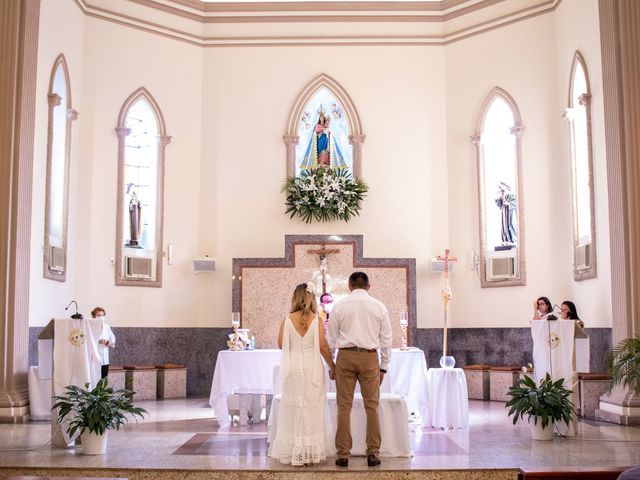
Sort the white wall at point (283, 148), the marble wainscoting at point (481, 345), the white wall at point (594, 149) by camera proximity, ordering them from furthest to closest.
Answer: the white wall at point (283, 148)
the marble wainscoting at point (481, 345)
the white wall at point (594, 149)

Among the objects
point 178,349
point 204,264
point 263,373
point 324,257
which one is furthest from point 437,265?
point 263,373

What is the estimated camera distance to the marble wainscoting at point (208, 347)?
520 inches

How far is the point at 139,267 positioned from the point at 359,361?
717 cm

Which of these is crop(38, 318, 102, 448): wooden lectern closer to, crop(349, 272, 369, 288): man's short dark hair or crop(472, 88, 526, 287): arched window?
crop(349, 272, 369, 288): man's short dark hair

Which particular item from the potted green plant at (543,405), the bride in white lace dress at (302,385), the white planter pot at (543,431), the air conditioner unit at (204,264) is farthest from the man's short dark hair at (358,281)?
the air conditioner unit at (204,264)

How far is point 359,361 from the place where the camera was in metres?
7.18

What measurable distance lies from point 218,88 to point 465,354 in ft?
20.2

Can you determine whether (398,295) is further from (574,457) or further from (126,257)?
(574,457)

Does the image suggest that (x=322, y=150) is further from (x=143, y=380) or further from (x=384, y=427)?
(x=384, y=427)

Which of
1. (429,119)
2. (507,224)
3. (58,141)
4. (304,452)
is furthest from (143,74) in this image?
(304,452)

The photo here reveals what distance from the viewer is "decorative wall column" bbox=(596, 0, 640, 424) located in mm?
9672

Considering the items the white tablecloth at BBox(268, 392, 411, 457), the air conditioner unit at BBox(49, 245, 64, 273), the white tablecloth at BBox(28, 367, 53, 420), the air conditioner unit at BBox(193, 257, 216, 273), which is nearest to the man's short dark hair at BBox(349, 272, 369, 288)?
the white tablecloth at BBox(268, 392, 411, 457)

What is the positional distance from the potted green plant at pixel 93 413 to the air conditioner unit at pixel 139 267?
572 centimetres

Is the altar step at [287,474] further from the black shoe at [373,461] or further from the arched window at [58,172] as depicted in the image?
the arched window at [58,172]
